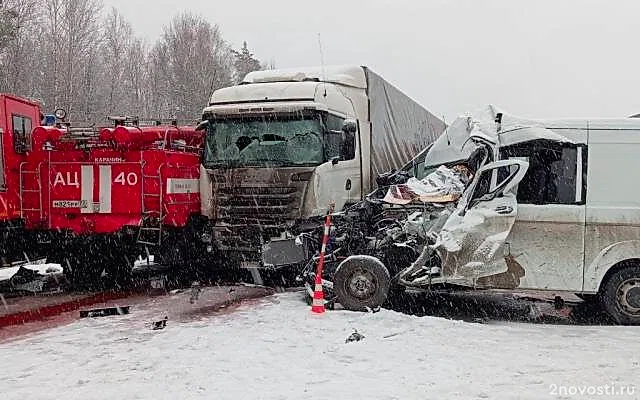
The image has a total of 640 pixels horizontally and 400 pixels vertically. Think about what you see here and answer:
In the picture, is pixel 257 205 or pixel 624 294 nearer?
pixel 624 294

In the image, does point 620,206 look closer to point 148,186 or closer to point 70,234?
point 148,186

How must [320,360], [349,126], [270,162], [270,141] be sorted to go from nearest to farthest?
[320,360] → [270,162] → [270,141] → [349,126]

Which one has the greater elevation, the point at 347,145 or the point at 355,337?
the point at 347,145

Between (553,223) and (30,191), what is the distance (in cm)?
859

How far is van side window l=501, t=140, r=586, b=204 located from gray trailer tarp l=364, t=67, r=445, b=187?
504 centimetres

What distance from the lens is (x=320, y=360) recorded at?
6.40 metres

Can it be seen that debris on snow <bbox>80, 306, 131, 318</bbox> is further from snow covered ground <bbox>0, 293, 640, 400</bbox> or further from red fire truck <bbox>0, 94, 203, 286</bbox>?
red fire truck <bbox>0, 94, 203, 286</bbox>

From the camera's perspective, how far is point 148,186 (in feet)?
37.9

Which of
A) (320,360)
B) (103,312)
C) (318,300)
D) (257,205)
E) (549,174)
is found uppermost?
(549,174)

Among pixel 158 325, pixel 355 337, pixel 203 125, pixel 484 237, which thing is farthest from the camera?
pixel 203 125

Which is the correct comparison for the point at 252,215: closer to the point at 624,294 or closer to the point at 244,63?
the point at 624,294

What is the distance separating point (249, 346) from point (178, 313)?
272cm

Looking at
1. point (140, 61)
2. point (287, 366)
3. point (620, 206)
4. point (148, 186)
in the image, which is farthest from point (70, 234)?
point (140, 61)

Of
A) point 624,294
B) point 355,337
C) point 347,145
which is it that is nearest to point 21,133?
point 347,145
